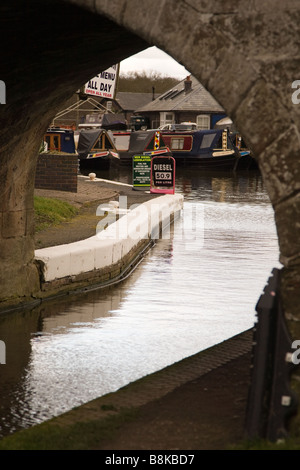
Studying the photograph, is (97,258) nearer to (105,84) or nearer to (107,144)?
(105,84)

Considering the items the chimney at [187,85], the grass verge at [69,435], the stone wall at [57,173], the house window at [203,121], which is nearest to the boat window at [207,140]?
the house window at [203,121]

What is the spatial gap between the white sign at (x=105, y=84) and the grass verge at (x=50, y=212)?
40.0ft

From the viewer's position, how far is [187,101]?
2509 inches

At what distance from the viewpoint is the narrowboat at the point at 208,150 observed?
142ft

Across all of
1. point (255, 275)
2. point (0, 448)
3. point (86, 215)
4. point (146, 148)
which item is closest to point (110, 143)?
point (146, 148)

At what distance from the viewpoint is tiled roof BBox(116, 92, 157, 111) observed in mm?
82188

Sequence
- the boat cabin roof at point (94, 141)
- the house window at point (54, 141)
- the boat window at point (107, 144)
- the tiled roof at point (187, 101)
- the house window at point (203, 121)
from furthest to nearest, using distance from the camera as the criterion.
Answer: the tiled roof at point (187, 101), the house window at point (203, 121), the boat window at point (107, 144), the boat cabin roof at point (94, 141), the house window at point (54, 141)

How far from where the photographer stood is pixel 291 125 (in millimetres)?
4445

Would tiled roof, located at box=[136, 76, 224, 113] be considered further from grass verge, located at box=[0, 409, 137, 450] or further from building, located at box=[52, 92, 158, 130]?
grass verge, located at box=[0, 409, 137, 450]

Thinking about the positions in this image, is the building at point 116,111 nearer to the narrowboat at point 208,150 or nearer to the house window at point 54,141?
the narrowboat at point 208,150

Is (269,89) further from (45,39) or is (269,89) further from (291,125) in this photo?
(45,39)

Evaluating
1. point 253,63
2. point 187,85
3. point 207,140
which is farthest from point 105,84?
point 187,85

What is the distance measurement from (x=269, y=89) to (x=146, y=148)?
39.2m
